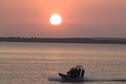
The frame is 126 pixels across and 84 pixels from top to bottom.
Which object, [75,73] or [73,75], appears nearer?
[75,73]

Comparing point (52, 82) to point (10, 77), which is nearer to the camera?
point (52, 82)

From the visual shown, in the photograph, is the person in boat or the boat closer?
the boat

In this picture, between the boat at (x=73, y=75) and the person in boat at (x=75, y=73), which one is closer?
the boat at (x=73, y=75)

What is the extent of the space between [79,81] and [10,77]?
6.87 m

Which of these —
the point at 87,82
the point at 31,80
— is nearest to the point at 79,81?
the point at 87,82

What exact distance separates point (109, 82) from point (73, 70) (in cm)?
395

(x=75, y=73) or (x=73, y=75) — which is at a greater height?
(x=75, y=73)

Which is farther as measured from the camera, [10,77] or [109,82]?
[10,77]

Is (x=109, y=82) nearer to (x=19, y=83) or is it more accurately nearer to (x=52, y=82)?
(x=52, y=82)

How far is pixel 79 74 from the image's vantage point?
1738 inches

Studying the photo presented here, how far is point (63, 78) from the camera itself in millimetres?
43562

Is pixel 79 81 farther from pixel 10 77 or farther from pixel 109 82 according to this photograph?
pixel 10 77

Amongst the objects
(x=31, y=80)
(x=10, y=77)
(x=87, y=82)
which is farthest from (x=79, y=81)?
(x=10, y=77)

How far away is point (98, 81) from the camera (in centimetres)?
4234
